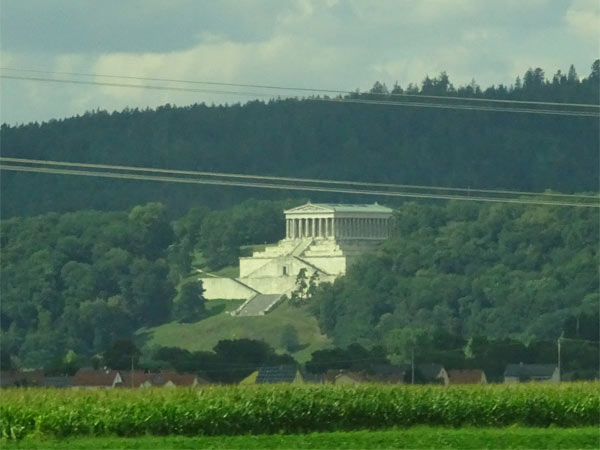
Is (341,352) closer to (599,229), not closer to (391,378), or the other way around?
(391,378)

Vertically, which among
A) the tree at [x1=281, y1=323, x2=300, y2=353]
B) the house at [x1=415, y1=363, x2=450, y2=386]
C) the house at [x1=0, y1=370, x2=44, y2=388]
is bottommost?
the house at [x1=0, y1=370, x2=44, y2=388]

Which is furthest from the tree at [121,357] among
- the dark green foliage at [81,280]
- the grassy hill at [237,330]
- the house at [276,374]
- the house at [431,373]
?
the grassy hill at [237,330]

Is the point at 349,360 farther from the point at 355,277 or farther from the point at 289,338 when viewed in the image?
the point at 355,277

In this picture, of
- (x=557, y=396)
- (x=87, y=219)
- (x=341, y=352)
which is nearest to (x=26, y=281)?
(x=87, y=219)

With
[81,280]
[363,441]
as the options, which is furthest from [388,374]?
[81,280]

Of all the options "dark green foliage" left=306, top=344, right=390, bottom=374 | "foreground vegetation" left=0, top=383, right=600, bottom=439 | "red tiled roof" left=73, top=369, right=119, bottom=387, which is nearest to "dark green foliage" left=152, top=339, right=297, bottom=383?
"dark green foliage" left=306, top=344, right=390, bottom=374

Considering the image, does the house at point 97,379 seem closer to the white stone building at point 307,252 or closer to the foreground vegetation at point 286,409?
the foreground vegetation at point 286,409

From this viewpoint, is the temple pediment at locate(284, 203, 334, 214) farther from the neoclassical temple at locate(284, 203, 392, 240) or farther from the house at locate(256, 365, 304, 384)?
the house at locate(256, 365, 304, 384)

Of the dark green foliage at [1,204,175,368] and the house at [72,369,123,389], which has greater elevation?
the dark green foliage at [1,204,175,368]
